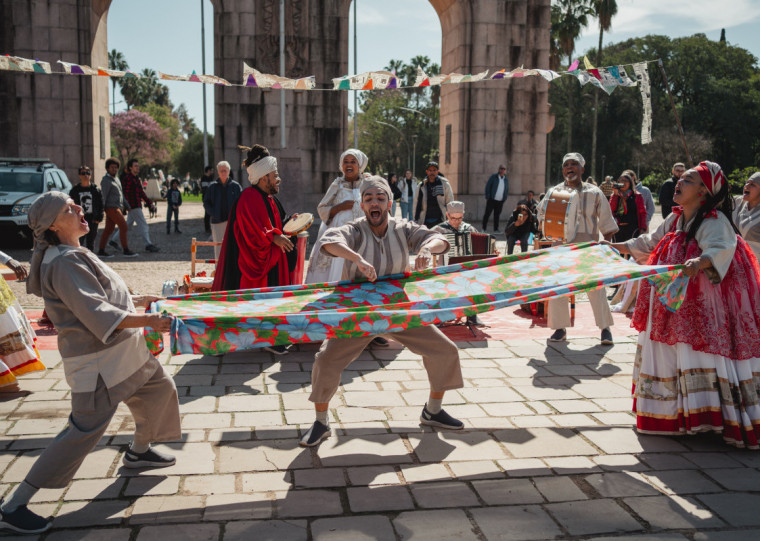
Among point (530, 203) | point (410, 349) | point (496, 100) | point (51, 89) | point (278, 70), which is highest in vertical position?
point (278, 70)

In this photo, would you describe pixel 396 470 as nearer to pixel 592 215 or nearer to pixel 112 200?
pixel 592 215

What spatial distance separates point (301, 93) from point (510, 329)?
14.5 meters

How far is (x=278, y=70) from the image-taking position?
814 inches

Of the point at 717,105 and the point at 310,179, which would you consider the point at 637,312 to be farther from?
the point at 717,105

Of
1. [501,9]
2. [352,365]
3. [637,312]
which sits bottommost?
[352,365]

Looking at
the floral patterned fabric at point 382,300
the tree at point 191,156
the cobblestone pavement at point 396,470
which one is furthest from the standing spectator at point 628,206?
the tree at point 191,156

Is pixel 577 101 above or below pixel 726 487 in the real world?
above

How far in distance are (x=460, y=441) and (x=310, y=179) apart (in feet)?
58.1

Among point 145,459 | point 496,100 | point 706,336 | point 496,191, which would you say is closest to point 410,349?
point 145,459

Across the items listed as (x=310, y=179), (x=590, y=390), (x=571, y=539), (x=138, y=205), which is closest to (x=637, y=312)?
(x=590, y=390)

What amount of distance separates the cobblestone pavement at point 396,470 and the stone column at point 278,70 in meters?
15.6

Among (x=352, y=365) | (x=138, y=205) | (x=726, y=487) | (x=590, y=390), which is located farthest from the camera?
(x=138, y=205)

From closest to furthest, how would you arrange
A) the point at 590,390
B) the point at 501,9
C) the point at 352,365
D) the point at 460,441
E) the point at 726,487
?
the point at 726,487
the point at 460,441
the point at 590,390
the point at 352,365
the point at 501,9

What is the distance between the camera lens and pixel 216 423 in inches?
197
